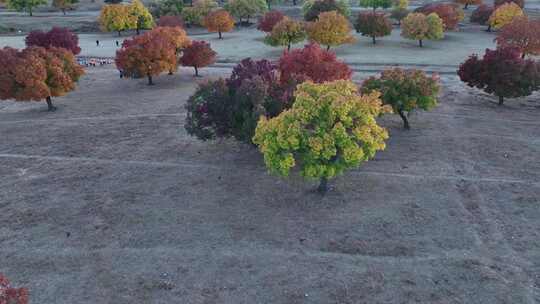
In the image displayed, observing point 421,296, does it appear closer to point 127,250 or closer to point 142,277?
point 142,277

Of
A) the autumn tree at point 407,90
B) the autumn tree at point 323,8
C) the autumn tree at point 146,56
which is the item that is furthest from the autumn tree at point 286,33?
the autumn tree at point 407,90

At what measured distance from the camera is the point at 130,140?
4166 cm

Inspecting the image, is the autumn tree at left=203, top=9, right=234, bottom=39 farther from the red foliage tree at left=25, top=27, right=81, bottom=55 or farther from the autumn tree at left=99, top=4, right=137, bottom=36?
the red foliage tree at left=25, top=27, right=81, bottom=55

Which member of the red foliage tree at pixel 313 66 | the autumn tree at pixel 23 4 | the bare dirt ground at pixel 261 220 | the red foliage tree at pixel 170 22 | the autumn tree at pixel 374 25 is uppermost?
the autumn tree at pixel 23 4

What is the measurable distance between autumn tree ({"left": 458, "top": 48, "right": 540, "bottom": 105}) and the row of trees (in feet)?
32.5

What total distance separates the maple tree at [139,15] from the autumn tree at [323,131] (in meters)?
74.3

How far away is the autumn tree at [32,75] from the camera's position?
152ft

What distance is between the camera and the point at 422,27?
252ft

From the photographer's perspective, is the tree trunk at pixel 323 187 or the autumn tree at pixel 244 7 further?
the autumn tree at pixel 244 7

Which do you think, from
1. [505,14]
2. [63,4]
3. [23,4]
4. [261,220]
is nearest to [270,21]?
[505,14]

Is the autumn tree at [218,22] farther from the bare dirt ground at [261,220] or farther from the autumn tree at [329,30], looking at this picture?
the bare dirt ground at [261,220]

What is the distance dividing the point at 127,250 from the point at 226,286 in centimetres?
648

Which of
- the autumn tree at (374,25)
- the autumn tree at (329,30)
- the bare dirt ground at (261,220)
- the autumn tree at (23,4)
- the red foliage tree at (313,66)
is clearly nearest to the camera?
the bare dirt ground at (261,220)

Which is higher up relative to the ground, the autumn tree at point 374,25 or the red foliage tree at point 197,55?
the autumn tree at point 374,25
